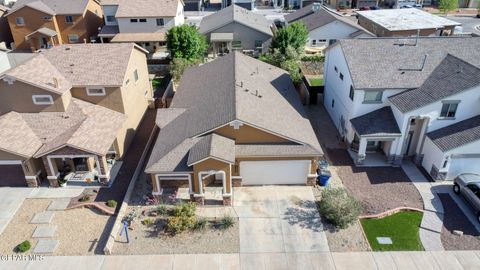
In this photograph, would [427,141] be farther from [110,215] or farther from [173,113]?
[110,215]

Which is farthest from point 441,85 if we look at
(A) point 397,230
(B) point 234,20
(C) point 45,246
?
(B) point 234,20

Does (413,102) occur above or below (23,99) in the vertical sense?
below

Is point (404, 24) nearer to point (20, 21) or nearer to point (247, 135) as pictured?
point (247, 135)

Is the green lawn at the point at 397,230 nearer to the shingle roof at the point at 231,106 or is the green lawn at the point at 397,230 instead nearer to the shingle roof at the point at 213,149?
the shingle roof at the point at 231,106

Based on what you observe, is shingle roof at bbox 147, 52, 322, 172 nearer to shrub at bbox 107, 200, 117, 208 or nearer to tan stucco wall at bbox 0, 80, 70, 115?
shrub at bbox 107, 200, 117, 208

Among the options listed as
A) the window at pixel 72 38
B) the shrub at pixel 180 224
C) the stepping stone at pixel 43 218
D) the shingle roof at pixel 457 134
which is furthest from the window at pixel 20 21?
the shingle roof at pixel 457 134
